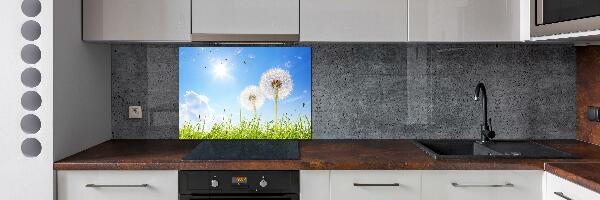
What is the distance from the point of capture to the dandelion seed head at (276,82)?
3041 millimetres

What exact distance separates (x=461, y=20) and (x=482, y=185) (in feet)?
2.54

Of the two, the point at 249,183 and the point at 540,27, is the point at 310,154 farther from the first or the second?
the point at 540,27

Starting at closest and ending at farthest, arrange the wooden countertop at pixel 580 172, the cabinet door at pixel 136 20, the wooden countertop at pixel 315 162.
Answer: the wooden countertop at pixel 580 172 → the wooden countertop at pixel 315 162 → the cabinet door at pixel 136 20

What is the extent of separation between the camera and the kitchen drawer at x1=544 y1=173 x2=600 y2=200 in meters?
1.97

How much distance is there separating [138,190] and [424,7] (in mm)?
1483

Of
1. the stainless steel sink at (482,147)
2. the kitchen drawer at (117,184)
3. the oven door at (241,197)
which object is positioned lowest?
the oven door at (241,197)

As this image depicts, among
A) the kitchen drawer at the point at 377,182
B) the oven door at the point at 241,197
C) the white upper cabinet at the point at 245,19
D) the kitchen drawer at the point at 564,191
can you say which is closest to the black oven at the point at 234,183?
the oven door at the point at 241,197

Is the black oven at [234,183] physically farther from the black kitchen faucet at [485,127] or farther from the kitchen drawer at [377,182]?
the black kitchen faucet at [485,127]

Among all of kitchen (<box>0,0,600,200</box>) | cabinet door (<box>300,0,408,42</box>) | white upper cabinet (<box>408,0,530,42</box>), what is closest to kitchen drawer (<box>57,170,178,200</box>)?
kitchen (<box>0,0,600,200</box>)

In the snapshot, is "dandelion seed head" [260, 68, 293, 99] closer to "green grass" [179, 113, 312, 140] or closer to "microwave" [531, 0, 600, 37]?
"green grass" [179, 113, 312, 140]

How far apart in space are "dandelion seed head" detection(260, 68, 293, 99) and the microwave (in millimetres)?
1202

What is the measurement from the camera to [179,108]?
3.07 m

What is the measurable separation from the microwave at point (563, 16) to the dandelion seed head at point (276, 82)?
1.20 m
